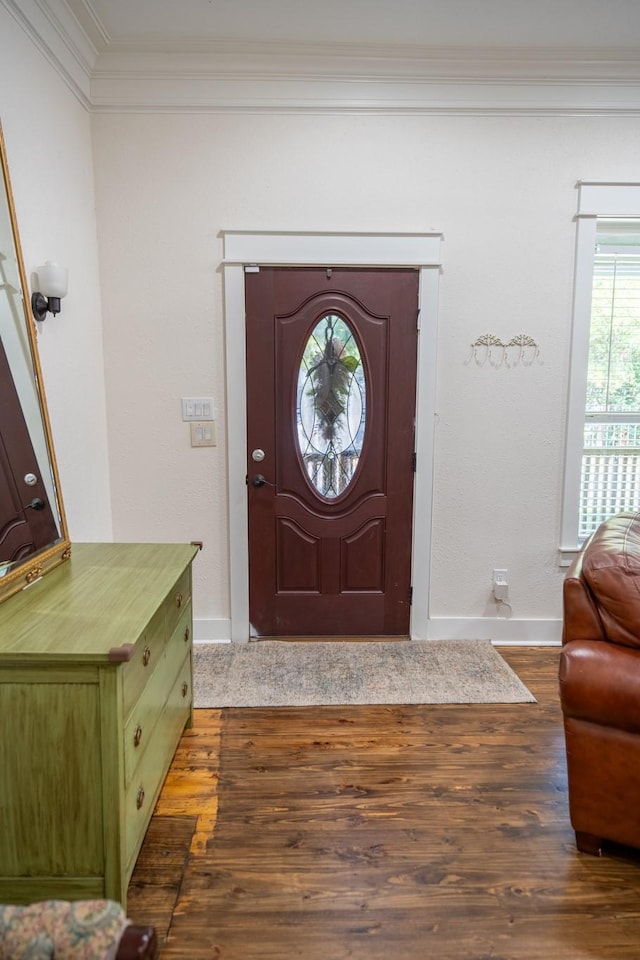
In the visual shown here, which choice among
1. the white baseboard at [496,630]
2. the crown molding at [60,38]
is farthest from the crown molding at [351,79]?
the white baseboard at [496,630]

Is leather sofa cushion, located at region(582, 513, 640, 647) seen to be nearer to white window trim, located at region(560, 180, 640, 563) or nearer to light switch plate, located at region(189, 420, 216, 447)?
white window trim, located at region(560, 180, 640, 563)

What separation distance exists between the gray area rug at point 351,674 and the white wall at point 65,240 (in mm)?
925

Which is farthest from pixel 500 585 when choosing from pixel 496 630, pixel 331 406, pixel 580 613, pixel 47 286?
pixel 47 286

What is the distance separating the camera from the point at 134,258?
278cm

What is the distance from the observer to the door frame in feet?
9.11

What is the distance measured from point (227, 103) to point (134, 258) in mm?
877

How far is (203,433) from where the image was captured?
290 centimetres

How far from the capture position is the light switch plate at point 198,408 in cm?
288

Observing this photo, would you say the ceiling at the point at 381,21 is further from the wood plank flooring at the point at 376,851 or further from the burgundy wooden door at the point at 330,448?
the wood plank flooring at the point at 376,851

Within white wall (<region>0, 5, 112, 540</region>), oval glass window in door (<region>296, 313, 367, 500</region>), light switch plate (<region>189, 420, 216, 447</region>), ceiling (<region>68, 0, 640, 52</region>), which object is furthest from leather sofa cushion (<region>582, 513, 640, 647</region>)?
ceiling (<region>68, 0, 640, 52</region>)

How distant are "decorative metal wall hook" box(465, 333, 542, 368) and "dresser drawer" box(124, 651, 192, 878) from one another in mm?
2065

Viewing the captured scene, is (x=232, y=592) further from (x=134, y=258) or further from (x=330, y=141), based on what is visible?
(x=330, y=141)

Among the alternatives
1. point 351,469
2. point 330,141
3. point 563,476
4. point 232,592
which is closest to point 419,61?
point 330,141

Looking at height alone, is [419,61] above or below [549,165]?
above
